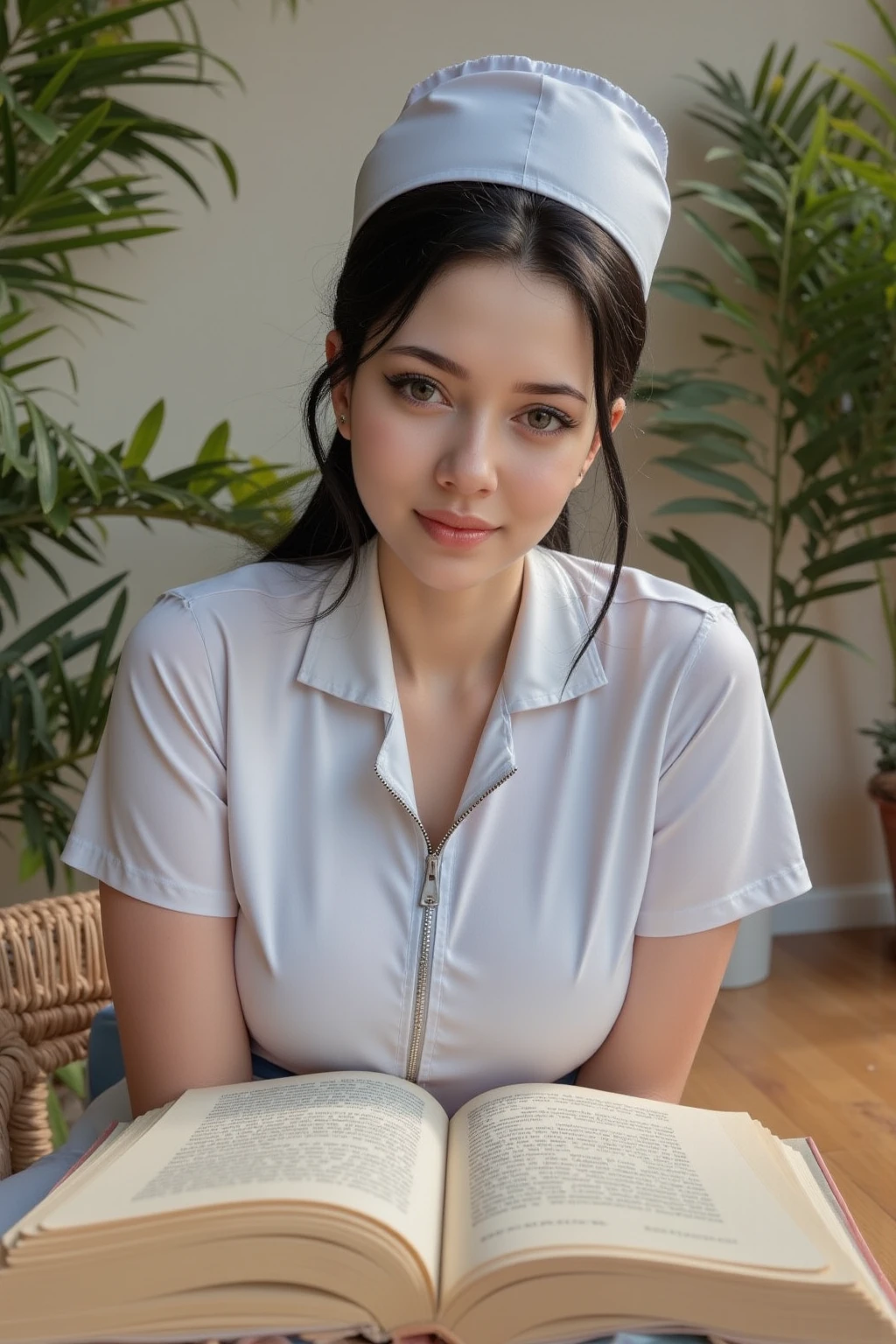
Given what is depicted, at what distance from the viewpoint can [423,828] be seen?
3.76ft

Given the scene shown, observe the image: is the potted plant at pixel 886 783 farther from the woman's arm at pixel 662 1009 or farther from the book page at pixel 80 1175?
the book page at pixel 80 1175

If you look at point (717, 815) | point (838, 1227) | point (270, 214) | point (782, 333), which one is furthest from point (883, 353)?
point (838, 1227)

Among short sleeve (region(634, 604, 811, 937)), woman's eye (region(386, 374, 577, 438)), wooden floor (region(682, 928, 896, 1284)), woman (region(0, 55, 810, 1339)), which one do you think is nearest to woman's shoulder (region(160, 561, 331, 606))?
woman (region(0, 55, 810, 1339))

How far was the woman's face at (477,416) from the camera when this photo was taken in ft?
3.40

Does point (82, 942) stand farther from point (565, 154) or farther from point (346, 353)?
point (565, 154)

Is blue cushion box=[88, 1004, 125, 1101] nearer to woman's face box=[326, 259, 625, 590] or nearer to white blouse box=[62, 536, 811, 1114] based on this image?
white blouse box=[62, 536, 811, 1114]

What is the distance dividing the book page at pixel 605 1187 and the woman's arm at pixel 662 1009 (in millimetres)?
175

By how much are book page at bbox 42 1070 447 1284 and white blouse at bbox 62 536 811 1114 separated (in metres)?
0.13

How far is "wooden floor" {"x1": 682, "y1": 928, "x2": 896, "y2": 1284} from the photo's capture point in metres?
2.04

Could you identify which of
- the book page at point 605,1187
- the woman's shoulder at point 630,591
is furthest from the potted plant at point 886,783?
the book page at point 605,1187

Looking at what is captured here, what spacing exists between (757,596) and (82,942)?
2.04 metres

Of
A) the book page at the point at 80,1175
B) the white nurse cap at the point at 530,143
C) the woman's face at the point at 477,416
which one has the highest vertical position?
the white nurse cap at the point at 530,143

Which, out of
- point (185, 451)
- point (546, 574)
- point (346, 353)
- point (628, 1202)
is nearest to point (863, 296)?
point (185, 451)

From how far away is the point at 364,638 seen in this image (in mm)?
1215
